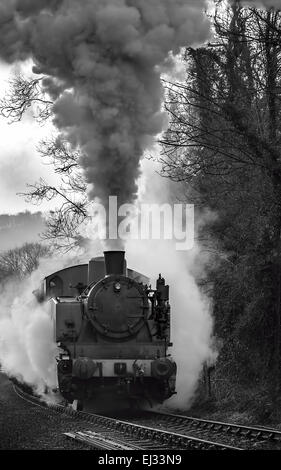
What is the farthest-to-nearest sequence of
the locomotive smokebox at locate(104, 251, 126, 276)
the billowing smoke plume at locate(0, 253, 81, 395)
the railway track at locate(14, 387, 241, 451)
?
the billowing smoke plume at locate(0, 253, 81, 395) < the locomotive smokebox at locate(104, 251, 126, 276) < the railway track at locate(14, 387, 241, 451)

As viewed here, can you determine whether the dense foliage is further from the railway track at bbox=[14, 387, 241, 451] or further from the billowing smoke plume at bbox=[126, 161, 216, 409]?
the railway track at bbox=[14, 387, 241, 451]

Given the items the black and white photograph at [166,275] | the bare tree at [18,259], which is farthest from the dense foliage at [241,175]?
the bare tree at [18,259]

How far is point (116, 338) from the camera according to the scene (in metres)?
12.8

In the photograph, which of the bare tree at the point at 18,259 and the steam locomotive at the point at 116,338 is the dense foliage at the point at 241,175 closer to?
the steam locomotive at the point at 116,338

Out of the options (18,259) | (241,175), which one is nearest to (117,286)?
(241,175)

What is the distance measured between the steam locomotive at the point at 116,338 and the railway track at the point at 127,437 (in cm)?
73

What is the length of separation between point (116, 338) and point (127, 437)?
2997mm

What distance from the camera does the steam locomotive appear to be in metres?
12.5

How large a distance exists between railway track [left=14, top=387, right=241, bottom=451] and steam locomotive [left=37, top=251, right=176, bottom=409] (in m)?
0.73

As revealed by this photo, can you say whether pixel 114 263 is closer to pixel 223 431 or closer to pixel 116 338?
pixel 116 338

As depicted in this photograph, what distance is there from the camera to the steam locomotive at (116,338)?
41.1 ft

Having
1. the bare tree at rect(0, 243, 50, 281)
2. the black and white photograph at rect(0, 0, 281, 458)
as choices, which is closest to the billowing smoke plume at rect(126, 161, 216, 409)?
the black and white photograph at rect(0, 0, 281, 458)
